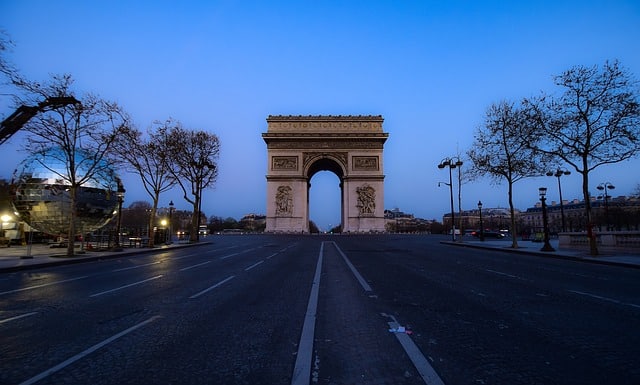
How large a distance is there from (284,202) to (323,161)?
429 inches

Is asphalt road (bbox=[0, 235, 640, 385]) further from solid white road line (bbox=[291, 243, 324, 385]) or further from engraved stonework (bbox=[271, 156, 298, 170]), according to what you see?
engraved stonework (bbox=[271, 156, 298, 170])

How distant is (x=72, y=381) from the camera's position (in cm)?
368

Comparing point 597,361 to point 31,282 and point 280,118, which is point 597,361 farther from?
point 280,118

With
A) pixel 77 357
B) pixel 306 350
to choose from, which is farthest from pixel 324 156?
pixel 77 357

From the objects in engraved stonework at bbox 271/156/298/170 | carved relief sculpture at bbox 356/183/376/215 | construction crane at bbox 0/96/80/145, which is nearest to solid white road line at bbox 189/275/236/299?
construction crane at bbox 0/96/80/145

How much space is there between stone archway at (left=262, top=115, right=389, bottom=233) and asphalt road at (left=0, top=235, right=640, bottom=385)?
54.0 meters

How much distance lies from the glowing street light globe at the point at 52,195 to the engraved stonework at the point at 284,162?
38984 millimetres

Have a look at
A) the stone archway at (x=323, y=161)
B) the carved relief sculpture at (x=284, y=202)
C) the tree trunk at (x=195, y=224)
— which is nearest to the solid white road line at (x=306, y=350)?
the tree trunk at (x=195, y=224)

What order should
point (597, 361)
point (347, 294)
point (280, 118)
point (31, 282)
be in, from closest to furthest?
point (597, 361) < point (347, 294) < point (31, 282) < point (280, 118)

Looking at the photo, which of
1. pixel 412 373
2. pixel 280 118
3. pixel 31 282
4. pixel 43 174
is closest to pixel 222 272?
pixel 31 282

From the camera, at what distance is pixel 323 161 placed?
69000mm

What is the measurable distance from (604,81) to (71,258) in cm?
2961

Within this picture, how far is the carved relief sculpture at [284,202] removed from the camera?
6372 centimetres

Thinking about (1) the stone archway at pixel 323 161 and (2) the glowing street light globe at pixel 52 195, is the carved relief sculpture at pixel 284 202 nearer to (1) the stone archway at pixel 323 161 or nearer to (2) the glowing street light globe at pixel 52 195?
(1) the stone archway at pixel 323 161
